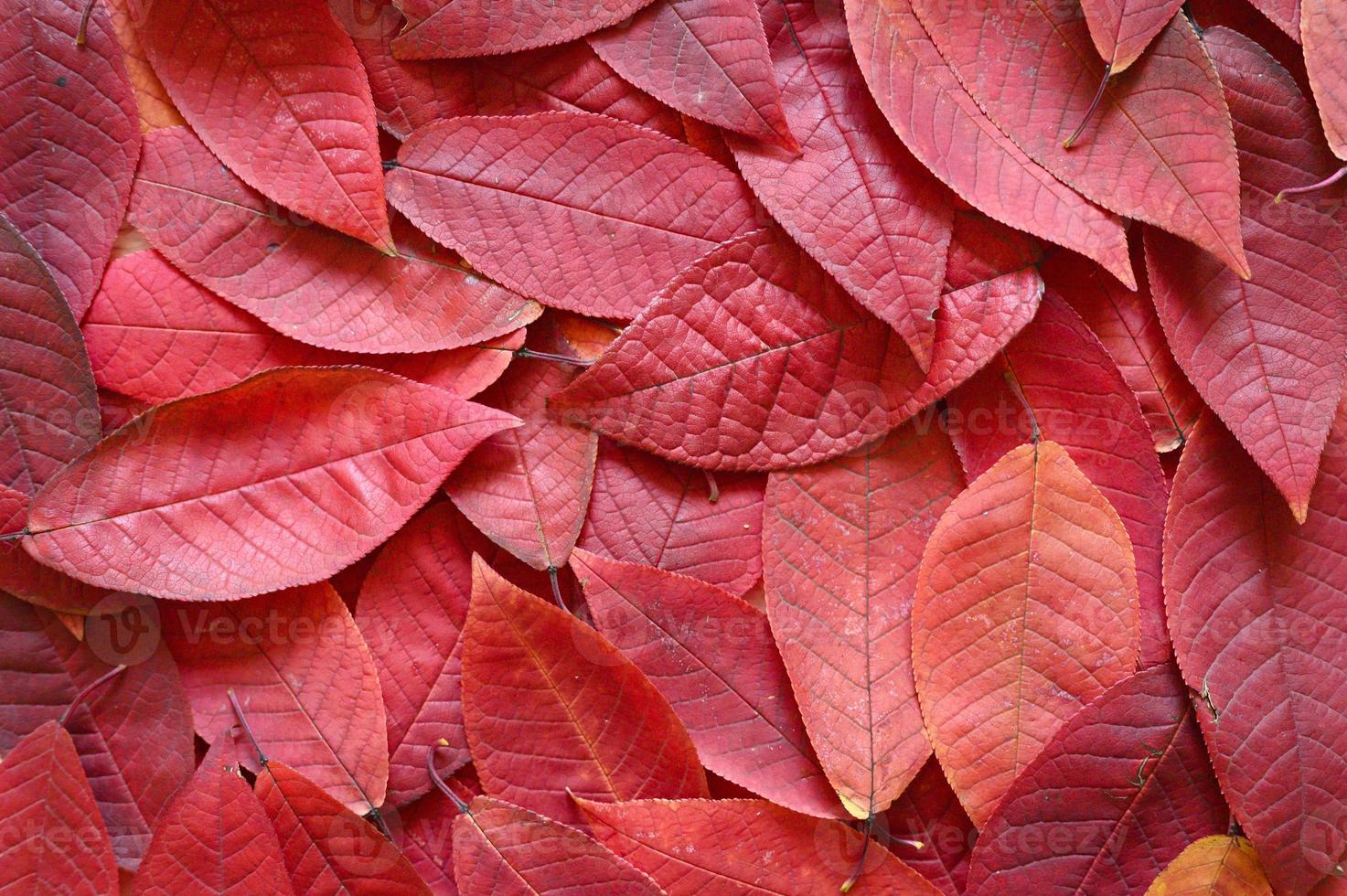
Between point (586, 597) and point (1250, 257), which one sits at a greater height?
point (1250, 257)

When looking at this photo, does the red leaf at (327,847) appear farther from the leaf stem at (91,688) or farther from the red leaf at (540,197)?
the red leaf at (540,197)

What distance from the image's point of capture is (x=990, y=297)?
593 millimetres

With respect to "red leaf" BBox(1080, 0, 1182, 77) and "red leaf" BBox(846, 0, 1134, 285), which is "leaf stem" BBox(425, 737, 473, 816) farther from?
"red leaf" BBox(1080, 0, 1182, 77)

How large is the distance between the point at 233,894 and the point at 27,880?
4.9 inches

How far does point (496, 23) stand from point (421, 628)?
391 mm

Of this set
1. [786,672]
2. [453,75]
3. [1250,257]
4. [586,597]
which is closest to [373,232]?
[453,75]

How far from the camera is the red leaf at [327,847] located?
570 millimetres

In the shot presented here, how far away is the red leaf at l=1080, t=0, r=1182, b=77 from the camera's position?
22.0 inches

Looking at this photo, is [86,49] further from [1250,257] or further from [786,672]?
[1250,257]

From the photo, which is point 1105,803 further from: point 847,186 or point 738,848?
point 847,186

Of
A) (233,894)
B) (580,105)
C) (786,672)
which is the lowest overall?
(233,894)

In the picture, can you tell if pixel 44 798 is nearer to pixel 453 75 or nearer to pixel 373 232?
pixel 373 232

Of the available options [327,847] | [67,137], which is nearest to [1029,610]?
[327,847]

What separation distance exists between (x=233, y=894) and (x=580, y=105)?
1.78 feet
